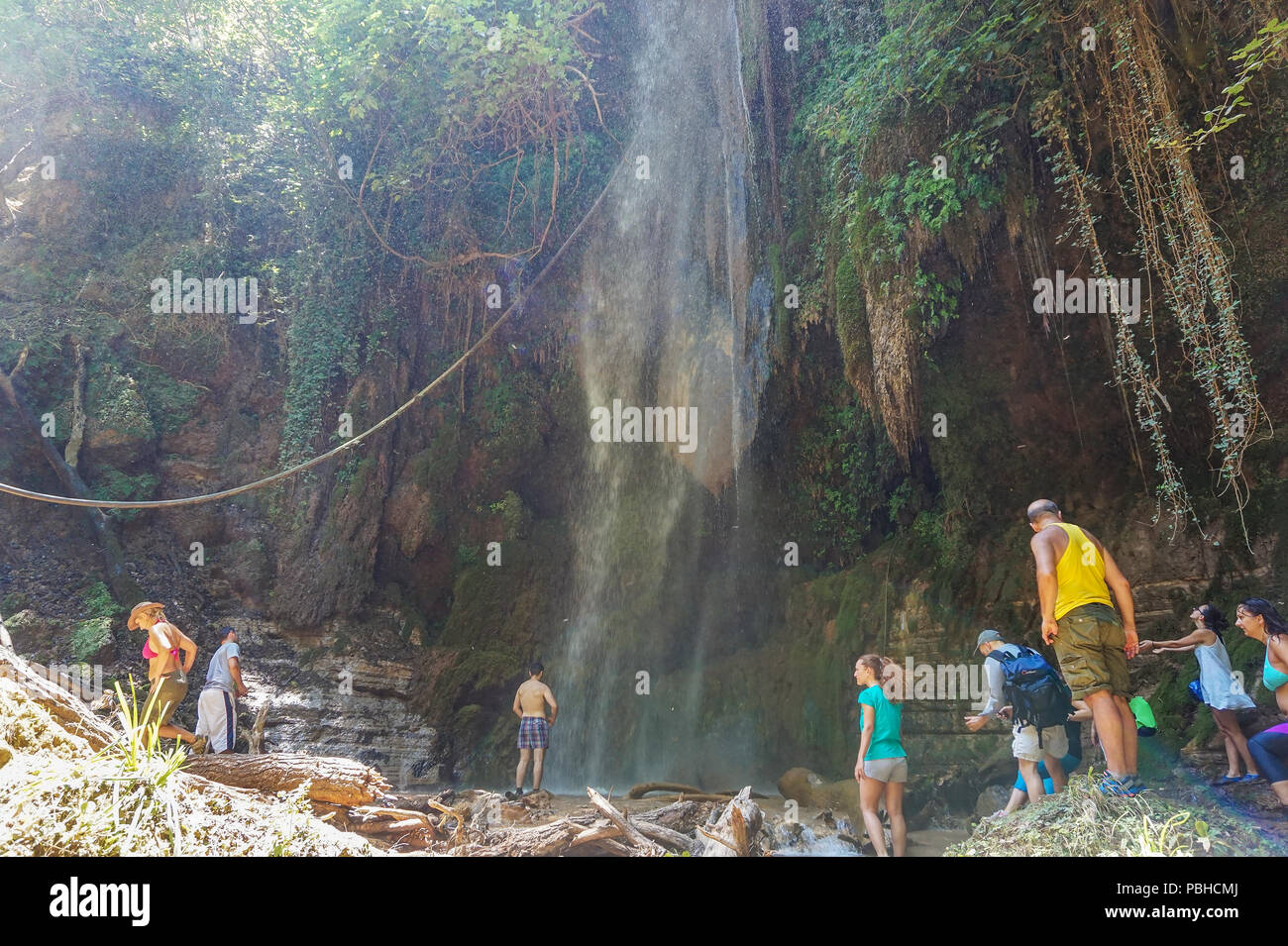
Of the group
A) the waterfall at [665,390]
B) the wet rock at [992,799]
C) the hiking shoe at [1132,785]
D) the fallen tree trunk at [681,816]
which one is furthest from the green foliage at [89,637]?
the hiking shoe at [1132,785]

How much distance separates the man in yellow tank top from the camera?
4453 mm

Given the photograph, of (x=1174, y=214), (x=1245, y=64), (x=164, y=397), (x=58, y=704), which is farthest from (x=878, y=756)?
(x=164, y=397)

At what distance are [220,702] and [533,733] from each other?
9.81 ft

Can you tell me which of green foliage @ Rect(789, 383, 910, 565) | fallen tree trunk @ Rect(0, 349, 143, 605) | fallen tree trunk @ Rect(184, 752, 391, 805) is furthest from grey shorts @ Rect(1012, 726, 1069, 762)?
fallen tree trunk @ Rect(0, 349, 143, 605)

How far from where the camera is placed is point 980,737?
762 centimetres

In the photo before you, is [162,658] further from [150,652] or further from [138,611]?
[138,611]

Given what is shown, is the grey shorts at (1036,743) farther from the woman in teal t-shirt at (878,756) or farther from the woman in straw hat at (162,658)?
the woman in straw hat at (162,658)

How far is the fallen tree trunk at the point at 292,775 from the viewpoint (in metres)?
5.24

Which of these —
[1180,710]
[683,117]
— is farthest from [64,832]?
[683,117]

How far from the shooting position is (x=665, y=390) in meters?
11.3

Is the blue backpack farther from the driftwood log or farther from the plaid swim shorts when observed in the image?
the plaid swim shorts

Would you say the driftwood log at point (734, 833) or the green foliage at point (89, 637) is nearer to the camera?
the driftwood log at point (734, 833)

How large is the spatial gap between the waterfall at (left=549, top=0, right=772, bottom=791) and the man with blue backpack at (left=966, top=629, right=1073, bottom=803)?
5573 mm

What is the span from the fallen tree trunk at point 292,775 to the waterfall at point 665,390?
5081mm
